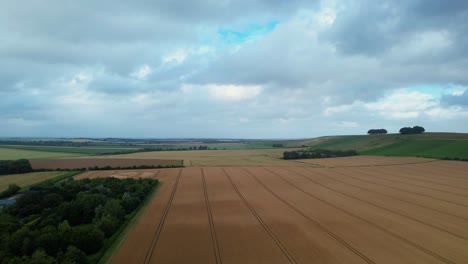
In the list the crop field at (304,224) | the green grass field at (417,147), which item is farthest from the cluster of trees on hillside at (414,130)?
the crop field at (304,224)

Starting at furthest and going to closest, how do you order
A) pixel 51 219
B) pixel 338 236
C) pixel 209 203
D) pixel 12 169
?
pixel 12 169 < pixel 209 203 < pixel 51 219 < pixel 338 236

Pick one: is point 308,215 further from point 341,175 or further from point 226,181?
point 341,175

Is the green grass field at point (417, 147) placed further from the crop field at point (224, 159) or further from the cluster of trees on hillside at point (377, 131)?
the cluster of trees on hillside at point (377, 131)

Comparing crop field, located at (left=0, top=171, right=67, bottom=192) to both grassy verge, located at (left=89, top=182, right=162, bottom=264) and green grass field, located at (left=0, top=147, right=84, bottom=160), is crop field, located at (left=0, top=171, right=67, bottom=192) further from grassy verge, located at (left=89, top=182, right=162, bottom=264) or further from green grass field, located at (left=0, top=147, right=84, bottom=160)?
green grass field, located at (left=0, top=147, right=84, bottom=160)

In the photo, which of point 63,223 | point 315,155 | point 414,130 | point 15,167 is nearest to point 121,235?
point 63,223

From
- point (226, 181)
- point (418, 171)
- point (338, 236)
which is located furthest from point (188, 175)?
point (418, 171)

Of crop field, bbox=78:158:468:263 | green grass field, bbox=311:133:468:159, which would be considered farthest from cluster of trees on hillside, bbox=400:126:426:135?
crop field, bbox=78:158:468:263
